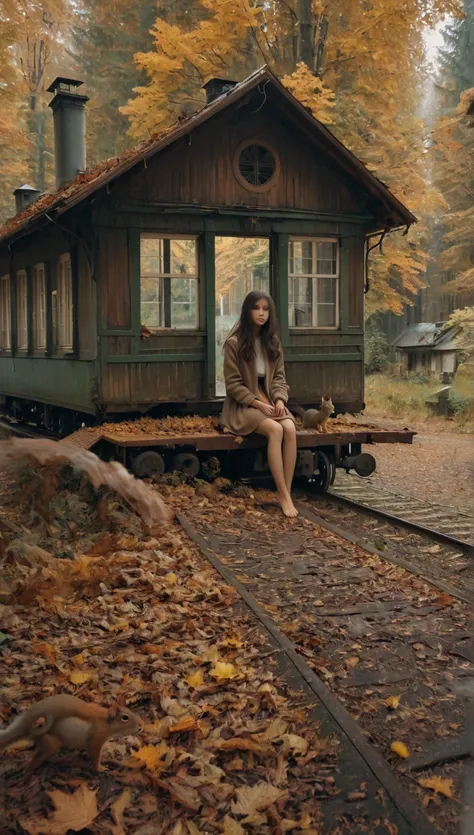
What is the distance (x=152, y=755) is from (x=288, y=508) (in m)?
5.12

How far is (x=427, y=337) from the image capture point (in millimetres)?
32969

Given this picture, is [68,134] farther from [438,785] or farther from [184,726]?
[438,785]

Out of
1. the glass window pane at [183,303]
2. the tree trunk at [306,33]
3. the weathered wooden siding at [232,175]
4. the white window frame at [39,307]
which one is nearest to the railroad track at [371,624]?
the glass window pane at [183,303]

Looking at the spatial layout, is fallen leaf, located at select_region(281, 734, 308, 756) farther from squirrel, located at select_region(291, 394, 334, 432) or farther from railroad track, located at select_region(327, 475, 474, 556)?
squirrel, located at select_region(291, 394, 334, 432)

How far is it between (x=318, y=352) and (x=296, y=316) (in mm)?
626

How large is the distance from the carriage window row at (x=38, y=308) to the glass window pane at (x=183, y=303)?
6.13 feet

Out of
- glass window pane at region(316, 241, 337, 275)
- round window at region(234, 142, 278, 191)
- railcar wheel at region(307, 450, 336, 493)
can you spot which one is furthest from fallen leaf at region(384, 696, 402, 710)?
round window at region(234, 142, 278, 191)

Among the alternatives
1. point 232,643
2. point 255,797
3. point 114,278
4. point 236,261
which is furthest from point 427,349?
point 255,797

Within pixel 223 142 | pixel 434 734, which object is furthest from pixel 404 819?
pixel 223 142

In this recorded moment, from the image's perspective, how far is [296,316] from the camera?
446 inches

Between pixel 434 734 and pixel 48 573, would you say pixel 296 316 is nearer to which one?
pixel 48 573

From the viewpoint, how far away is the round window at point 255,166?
10841mm

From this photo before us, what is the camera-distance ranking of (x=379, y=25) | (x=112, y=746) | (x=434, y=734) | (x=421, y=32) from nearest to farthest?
1. (x=112, y=746)
2. (x=434, y=734)
3. (x=379, y=25)
4. (x=421, y=32)

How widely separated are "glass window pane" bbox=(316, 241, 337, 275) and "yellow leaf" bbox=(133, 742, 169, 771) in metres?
8.83
